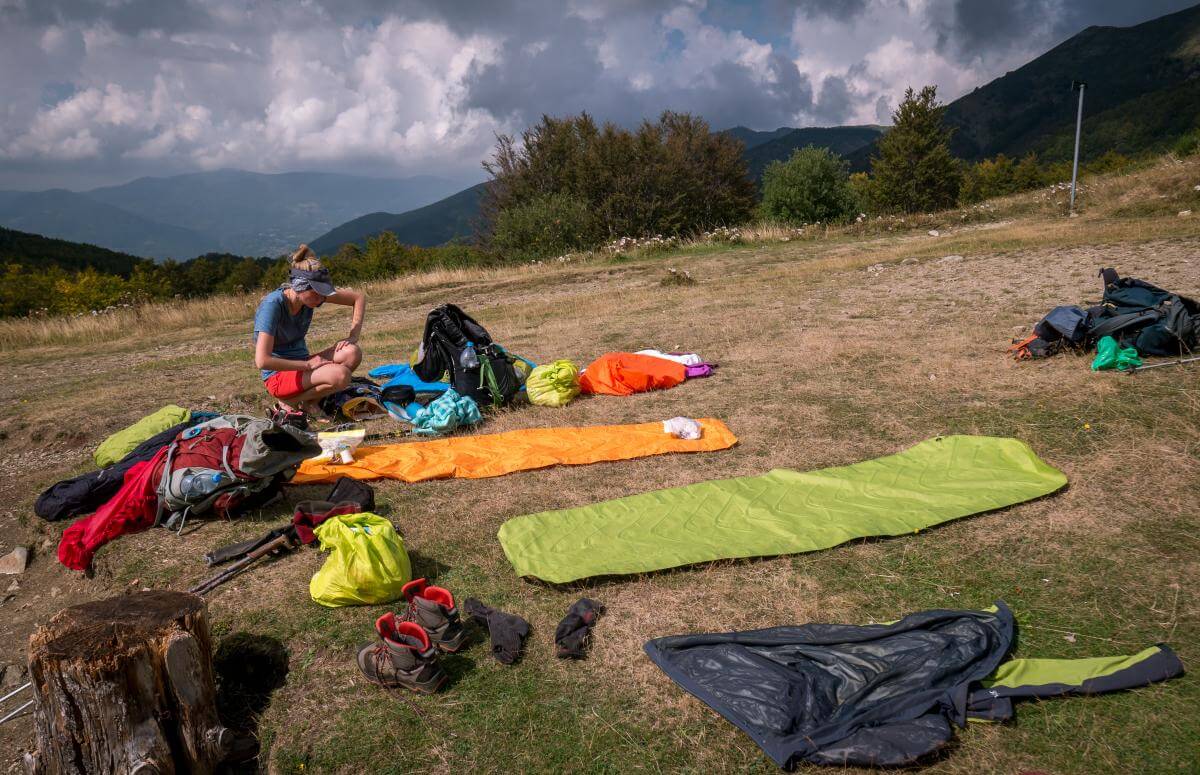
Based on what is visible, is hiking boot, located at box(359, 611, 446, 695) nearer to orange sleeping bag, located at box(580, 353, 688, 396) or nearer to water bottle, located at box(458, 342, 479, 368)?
water bottle, located at box(458, 342, 479, 368)

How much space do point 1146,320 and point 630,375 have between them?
16.9 ft

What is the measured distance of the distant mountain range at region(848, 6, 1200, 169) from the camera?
433 feet

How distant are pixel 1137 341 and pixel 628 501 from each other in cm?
550

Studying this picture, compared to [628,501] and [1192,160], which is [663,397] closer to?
[628,501]

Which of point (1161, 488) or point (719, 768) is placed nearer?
point (719, 768)

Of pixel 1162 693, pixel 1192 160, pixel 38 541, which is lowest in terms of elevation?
pixel 1162 693

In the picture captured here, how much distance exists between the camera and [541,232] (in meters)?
27.3

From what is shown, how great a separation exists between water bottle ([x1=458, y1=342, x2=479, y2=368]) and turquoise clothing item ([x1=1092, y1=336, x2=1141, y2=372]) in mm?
6216

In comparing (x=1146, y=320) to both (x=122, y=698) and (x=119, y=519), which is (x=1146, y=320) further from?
(x=119, y=519)

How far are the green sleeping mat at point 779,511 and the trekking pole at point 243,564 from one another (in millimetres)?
1456

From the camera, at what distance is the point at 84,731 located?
105 inches

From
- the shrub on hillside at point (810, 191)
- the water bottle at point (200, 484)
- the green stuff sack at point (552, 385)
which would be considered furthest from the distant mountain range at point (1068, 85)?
the water bottle at point (200, 484)

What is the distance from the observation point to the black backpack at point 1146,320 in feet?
21.0

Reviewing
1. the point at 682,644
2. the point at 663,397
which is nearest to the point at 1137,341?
the point at 663,397
